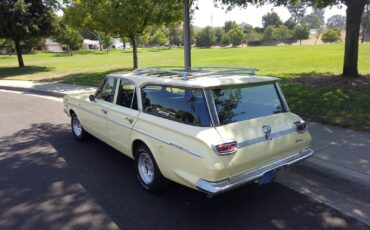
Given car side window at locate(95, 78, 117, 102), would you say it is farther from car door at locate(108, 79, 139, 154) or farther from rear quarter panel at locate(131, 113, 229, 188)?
rear quarter panel at locate(131, 113, 229, 188)

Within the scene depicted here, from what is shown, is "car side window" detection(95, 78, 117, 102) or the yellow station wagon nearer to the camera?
the yellow station wagon

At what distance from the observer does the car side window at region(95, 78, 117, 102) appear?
5.50 m

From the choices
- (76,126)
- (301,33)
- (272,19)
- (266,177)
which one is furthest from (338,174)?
(272,19)

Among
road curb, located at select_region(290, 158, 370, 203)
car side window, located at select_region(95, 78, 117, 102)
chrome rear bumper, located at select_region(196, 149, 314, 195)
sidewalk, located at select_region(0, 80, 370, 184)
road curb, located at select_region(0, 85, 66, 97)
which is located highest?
car side window, located at select_region(95, 78, 117, 102)

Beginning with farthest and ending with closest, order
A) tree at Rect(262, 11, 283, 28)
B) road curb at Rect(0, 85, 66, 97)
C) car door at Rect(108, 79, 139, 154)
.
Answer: tree at Rect(262, 11, 283, 28), road curb at Rect(0, 85, 66, 97), car door at Rect(108, 79, 139, 154)

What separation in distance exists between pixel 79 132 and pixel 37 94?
8.81 meters

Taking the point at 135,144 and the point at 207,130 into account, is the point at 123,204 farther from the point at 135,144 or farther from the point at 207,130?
the point at 207,130

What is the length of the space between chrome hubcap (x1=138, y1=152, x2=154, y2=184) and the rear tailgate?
1.28 m

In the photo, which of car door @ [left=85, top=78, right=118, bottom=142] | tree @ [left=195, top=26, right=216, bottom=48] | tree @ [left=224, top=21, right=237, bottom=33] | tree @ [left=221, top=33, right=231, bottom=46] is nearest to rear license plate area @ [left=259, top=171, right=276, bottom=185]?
car door @ [left=85, top=78, right=118, bottom=142]

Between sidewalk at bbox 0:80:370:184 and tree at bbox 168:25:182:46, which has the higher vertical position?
tree at bbox 168:25:182:46

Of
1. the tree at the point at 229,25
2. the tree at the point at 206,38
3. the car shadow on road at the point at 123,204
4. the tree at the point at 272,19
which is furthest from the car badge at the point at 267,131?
the tree at the point at 229,25

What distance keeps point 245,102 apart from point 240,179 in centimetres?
100

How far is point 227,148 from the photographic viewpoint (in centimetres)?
355

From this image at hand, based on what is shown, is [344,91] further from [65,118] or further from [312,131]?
[65,118]
